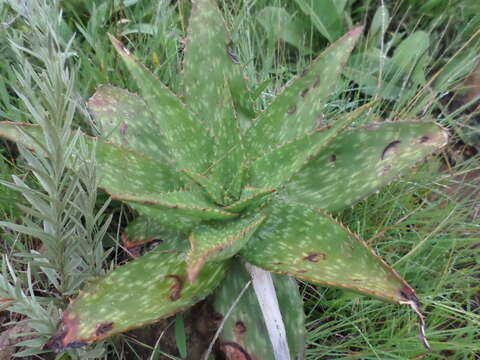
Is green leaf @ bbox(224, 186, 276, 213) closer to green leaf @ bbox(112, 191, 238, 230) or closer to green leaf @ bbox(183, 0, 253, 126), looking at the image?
green leaf @ bbox(112, 191, 238, 230)

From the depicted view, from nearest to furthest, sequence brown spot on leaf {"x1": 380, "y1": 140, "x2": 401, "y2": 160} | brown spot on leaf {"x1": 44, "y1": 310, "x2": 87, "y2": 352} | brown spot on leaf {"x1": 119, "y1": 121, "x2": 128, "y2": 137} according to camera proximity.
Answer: brown spot on leaf {"x1": 44, "y1": 310, "x2": 87, "y2": 352}
brown spot on leaf {"x1": 380, "y1": 140, "x2": 401, "y2": 160}
brown spot on leaf {"x1": 119, "y1": 121, "x2": 128, "y2": 137}

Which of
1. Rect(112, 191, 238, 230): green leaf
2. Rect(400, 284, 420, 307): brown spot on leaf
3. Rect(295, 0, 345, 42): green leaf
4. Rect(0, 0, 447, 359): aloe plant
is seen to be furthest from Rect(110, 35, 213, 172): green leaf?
Rect(295, 0, 345, 42): green leaf

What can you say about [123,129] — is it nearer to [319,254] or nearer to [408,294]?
[319,254]

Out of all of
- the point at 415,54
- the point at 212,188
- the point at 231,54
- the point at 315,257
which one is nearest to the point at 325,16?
the point at 415,54

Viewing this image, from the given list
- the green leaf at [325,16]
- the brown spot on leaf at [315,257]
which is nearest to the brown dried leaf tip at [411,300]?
the brown spot on leaf at [315,257]

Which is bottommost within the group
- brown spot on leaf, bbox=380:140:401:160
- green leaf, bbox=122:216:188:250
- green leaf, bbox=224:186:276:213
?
green leaf, bbox=122:216:188:250

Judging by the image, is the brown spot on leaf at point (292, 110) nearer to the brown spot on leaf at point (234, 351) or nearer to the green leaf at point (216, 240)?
the green leaf at point (216, 240)

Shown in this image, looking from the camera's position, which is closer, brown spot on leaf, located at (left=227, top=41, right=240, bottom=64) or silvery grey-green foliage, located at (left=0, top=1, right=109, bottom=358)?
silvery grey-green foliage, located at (left=0, top=1, right=109, bottom=358)

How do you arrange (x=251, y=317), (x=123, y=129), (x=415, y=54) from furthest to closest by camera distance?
(x=415, y=54) < (x=123, y=129) < (x=251, y=317)
